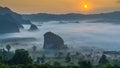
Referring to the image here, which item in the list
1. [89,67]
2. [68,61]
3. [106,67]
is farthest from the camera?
[68,61]

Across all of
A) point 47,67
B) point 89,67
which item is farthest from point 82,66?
point 47,67

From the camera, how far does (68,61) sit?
174750 millimetres

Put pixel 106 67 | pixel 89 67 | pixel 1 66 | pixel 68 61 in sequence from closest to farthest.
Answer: pixel 1 66
pixel 106 67
pixel 89 67
pixel 68 61

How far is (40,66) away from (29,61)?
1825cm

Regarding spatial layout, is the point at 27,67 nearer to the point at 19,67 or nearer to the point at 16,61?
the point at 19,67

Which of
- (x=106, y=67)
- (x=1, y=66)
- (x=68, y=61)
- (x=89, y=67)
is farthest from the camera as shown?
(x=68, y=61)

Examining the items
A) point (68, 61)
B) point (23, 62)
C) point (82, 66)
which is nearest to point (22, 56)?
point (23, 62)

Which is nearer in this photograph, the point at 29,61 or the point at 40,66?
the point at 40,66

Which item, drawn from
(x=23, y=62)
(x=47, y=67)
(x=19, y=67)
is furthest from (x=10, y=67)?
(x=23, y=62)

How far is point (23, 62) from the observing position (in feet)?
370

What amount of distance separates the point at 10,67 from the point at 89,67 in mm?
22831

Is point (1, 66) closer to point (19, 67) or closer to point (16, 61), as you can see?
point (19, 67)

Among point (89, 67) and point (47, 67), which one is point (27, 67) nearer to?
point (47, 67)

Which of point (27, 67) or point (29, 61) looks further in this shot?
point (29, 61)
